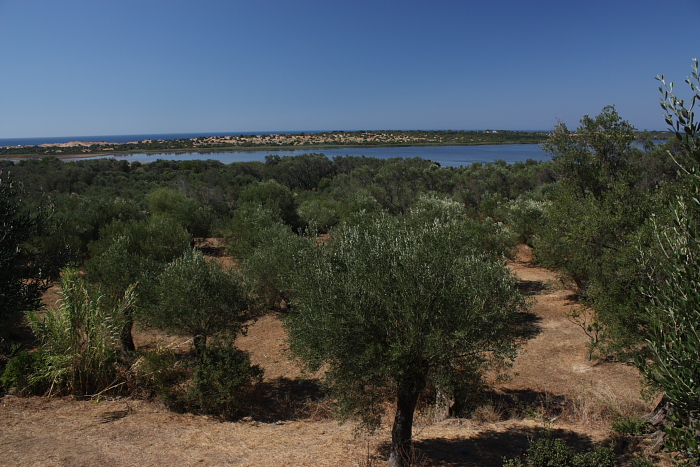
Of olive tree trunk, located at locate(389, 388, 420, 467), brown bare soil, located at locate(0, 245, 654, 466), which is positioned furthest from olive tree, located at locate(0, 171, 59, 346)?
olive tree trunk, located at locate(389, 388, 420, 467)

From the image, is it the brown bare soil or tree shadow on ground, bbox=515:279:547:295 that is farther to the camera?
tree shadow on ground, bbox=515:279:547:295

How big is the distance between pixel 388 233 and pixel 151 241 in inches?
703

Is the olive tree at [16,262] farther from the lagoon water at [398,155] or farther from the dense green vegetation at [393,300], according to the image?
the lagoon water at [398,155]

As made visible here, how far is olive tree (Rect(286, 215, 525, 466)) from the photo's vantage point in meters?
6.61

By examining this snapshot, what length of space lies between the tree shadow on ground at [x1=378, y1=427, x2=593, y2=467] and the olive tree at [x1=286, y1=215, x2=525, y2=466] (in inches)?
41.4

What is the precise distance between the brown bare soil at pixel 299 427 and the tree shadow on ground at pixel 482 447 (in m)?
0.02

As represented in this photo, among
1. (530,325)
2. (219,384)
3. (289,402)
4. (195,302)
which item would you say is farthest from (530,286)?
(195,302)

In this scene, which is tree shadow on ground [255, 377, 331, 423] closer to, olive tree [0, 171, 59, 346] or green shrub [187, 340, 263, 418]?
green shrub [187, 340, 263, 418]

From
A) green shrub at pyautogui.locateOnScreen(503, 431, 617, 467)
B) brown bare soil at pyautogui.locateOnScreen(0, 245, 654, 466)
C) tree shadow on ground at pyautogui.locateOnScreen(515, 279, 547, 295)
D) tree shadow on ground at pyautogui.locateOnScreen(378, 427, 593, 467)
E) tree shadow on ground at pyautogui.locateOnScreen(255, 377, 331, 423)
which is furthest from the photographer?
tree shadow on ground at pyautogui.locateOnScreen(515, 279, 547, 295)

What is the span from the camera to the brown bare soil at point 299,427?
7.98 metres

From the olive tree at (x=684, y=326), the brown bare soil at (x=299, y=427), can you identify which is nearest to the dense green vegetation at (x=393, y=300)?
the olive tree at (x=684, y=326)

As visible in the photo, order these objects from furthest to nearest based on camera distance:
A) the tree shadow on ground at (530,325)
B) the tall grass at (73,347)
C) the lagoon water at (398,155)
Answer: the lagoon water at (398,155)
the tree shadow on ground at (530,325)
the tall grass at (73,347)

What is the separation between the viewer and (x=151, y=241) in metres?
21.7

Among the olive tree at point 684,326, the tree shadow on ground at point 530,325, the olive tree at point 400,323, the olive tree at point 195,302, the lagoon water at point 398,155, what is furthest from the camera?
the lagoon water at point 398,155
